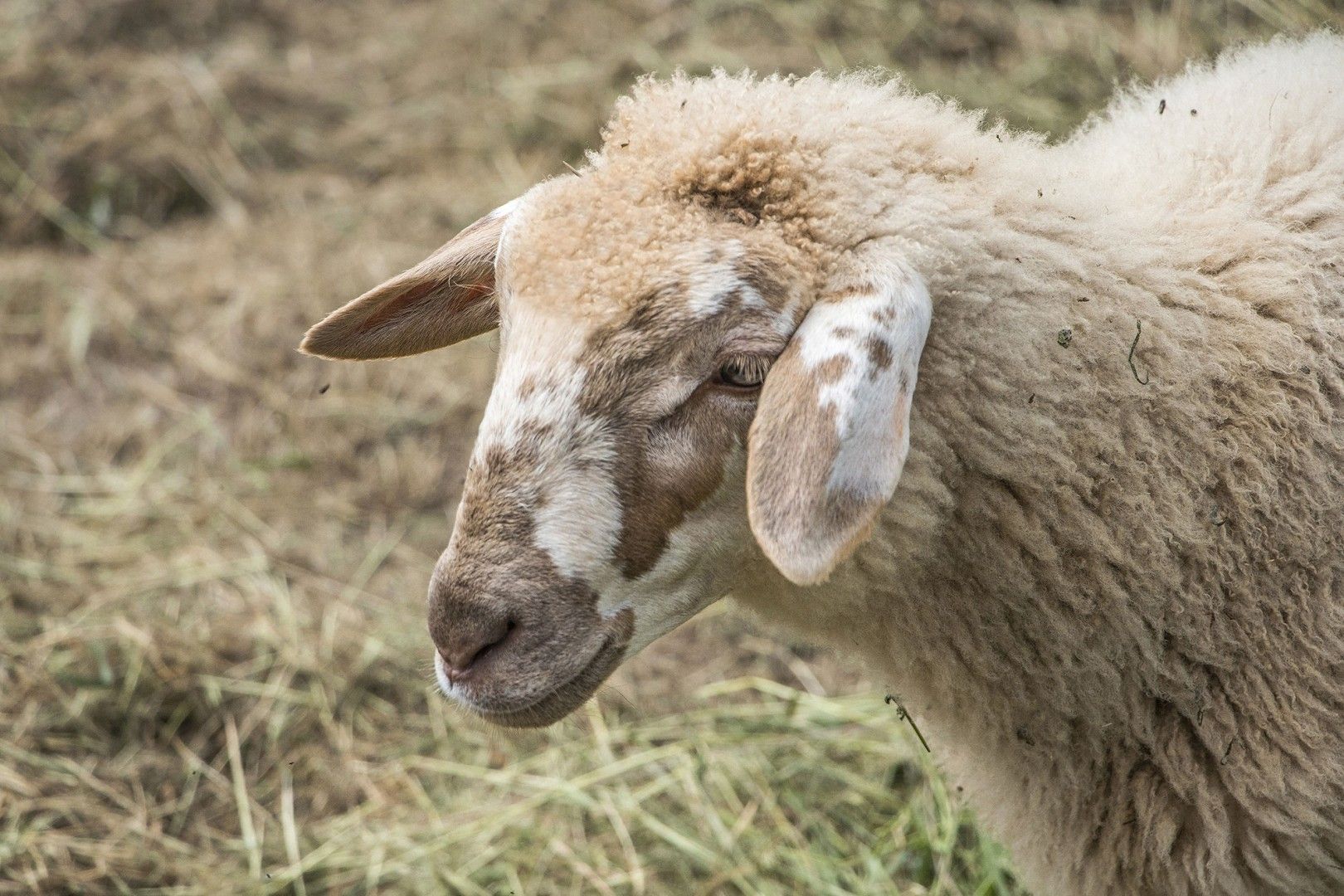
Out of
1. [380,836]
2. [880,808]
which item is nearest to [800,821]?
[880,808]

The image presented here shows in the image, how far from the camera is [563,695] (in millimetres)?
2131

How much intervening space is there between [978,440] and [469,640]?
3.00 feet

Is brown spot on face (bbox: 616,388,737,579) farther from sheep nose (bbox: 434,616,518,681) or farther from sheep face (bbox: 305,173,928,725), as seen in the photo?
sheep nose (bbox: 434,616,518,681)

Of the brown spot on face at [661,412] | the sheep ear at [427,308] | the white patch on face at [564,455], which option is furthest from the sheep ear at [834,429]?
the sheep ear at [427,308]

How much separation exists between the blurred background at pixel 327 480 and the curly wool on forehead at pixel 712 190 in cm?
82

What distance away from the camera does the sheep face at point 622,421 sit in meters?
1.92

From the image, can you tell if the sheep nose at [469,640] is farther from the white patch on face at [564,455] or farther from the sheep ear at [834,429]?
the sheep ear at [834,429]

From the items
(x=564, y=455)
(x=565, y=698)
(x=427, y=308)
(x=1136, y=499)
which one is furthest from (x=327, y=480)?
(x=1136, y=499)

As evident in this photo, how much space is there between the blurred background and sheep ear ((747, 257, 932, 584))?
1.16 meters

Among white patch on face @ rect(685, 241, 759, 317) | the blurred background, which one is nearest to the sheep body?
white patch on face @ rect(685, 241, 759, 317)

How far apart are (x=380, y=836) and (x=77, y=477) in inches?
86.3

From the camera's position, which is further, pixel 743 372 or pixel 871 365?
pixel 743 372

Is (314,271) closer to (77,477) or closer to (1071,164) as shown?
(77,477)

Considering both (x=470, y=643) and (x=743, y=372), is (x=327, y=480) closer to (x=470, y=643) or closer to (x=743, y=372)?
→ (x=470, y=643)
